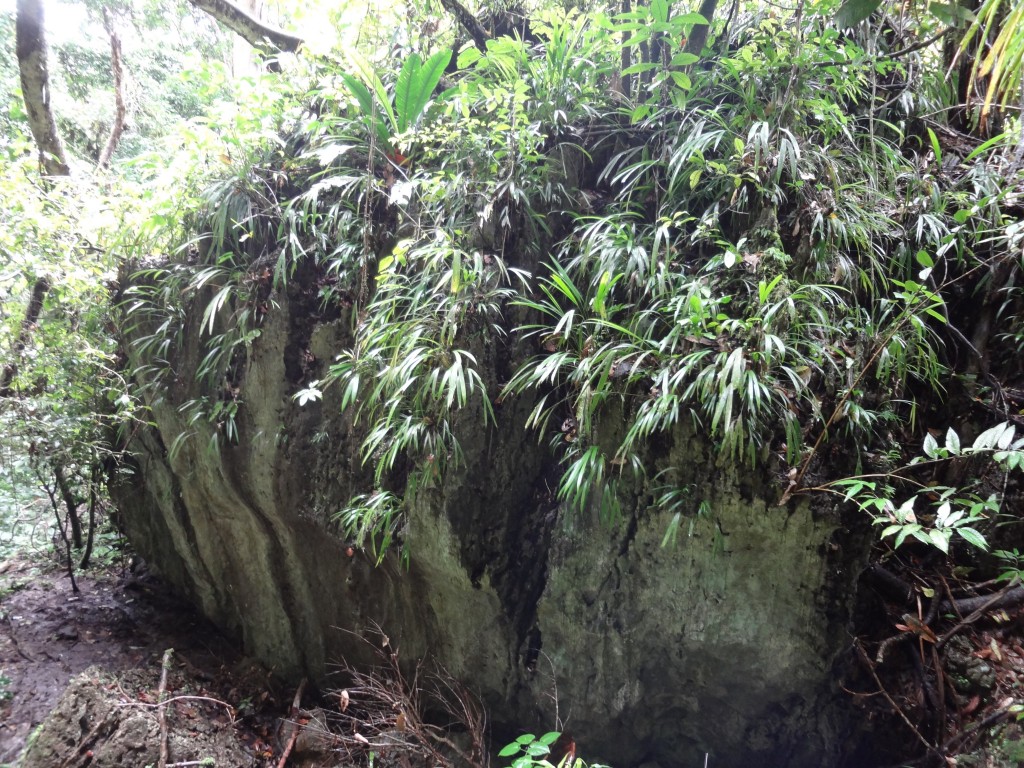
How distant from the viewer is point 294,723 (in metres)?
3.73

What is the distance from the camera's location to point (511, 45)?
3174 mm

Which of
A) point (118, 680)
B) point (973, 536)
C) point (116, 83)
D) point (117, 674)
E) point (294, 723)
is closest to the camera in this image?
point (973, 536)

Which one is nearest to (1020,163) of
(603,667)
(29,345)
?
(603,667)

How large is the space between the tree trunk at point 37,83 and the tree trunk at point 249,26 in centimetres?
144

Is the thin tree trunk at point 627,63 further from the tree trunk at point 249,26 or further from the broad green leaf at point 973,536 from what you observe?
the broad green leaf at point 973,536

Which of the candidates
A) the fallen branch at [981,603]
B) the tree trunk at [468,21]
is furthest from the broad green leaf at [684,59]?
the fallen branch at [981,603]

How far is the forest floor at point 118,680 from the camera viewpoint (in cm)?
330

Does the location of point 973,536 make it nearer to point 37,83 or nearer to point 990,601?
point 990,601

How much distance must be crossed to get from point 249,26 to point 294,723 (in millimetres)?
5400

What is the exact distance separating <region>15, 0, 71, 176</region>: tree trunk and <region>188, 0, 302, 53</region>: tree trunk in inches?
56.8

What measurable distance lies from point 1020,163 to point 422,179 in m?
3.20

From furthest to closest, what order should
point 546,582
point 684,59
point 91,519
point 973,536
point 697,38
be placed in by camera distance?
1. point 91,519
2. point 697,38
3. point 546,582
4. point 684,59
5. point 973,536

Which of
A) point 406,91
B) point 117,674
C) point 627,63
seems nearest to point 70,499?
point 117,674

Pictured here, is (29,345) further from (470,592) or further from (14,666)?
(470,592)
